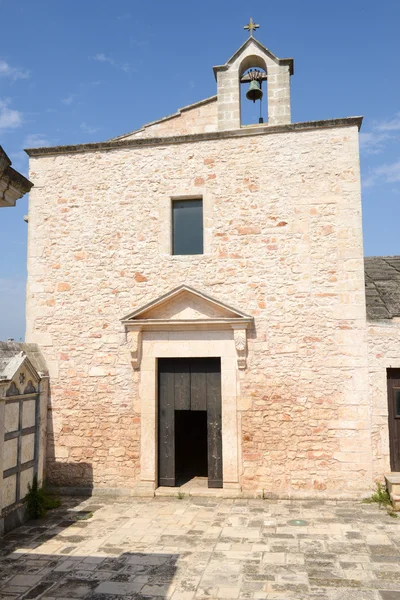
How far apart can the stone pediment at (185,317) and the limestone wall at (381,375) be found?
1928 millimetres

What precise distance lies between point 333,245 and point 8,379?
5.17 meters

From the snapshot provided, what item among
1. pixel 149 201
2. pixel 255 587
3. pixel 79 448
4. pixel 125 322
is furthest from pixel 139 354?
pixel 255 587

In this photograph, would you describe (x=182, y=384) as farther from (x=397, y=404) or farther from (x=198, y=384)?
(x=397, y=404)

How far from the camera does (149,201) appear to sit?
840 centimetres

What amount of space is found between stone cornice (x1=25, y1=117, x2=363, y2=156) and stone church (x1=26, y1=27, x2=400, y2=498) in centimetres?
2

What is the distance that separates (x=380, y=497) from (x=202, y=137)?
6302mm

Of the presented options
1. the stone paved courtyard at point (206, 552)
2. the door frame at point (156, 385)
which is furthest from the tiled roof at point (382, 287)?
the stone paved courtyard at point (206, 552)

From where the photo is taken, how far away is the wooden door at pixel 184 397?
7.92 meters

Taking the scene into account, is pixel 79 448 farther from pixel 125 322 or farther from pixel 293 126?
pixel 293 126

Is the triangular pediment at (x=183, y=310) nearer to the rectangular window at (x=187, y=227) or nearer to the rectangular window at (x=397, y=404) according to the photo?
the rectangular window at (x=187, y=227)

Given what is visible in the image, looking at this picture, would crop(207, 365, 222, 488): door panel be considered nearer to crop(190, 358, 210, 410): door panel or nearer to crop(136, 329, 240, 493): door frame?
crop(190, 358, 210, 410): door panel

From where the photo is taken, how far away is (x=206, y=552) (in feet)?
17.6

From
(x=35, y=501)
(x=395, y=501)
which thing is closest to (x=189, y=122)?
(x=35, y=501)

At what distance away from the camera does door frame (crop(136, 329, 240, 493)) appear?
7652mm
